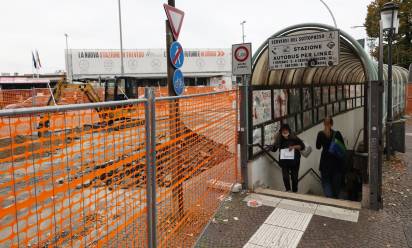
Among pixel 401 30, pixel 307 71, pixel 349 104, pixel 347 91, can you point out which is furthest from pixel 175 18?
pixel 401 30

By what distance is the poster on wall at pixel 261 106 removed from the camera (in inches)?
251

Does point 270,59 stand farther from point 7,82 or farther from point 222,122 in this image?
point 7,82

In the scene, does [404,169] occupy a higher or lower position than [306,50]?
lower

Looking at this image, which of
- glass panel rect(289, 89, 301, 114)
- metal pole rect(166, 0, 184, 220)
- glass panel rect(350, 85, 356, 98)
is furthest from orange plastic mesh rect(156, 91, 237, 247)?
glass panel rect(350, 85, 356, 98)

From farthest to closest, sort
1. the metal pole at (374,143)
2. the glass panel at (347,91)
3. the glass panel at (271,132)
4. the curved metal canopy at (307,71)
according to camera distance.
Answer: the glass panel at (347,91) < the glass panel at (271,132) < the curved metal canopy at (307,71) < the metal pole at (374,143)

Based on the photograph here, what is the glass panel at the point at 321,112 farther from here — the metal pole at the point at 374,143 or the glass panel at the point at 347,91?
the metal pole at the point at 374,143

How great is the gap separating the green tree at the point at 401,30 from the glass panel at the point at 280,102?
25.5 m

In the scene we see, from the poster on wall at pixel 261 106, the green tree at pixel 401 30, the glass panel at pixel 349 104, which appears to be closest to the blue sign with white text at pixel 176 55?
the poster on wall at pixel 261 106

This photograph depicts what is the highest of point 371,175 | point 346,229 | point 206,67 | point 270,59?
point 206,67

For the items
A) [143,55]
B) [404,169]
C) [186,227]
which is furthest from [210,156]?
[143,55]

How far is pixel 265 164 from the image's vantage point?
276 inches

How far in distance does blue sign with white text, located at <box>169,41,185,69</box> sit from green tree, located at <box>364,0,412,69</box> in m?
29.0

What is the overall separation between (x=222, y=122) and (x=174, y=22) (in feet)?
7.30

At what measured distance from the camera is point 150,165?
3098 mm
